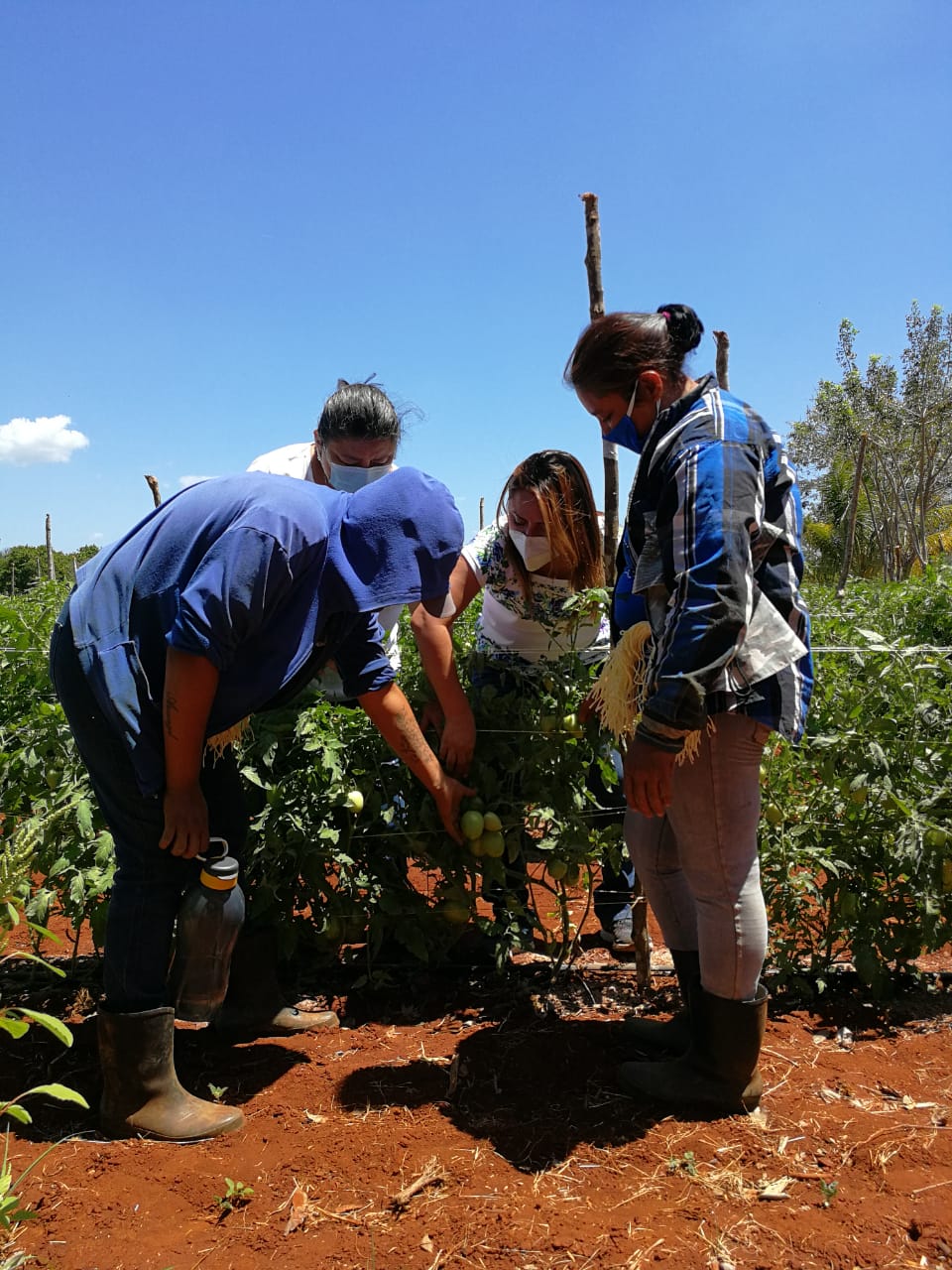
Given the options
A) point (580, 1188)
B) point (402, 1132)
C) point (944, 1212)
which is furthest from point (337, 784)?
point (944, 1212)

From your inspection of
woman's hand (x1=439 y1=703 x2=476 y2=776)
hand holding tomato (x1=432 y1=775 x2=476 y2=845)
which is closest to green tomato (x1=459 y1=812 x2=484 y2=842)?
hand holding tomato (x1=432 y1=775 x2=476 y2=845)

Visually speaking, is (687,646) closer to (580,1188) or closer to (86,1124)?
(580,1188)

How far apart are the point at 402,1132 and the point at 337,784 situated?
921 millimetres

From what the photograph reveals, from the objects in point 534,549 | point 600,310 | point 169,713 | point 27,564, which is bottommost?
point 169,713

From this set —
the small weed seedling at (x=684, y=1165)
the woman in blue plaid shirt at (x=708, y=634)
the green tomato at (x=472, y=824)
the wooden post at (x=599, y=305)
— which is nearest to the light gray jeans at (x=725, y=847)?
the woman in blue plaid shirt at (x=708, y=634)

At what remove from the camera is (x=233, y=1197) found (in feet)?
6.02

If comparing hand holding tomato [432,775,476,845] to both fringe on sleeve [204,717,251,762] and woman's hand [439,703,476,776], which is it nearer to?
woman's hand [439,703,476,776]

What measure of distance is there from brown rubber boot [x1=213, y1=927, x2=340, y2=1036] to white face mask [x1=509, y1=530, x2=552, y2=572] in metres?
1.41

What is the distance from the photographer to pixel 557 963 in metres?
2.89

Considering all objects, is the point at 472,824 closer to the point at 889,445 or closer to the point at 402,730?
the point at 402,730

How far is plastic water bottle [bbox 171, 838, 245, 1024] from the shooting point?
201 cm

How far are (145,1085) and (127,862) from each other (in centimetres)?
50

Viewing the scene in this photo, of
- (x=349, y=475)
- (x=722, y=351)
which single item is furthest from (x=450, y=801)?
(x=722, y=351)

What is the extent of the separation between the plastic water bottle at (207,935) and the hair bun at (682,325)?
156 cm
